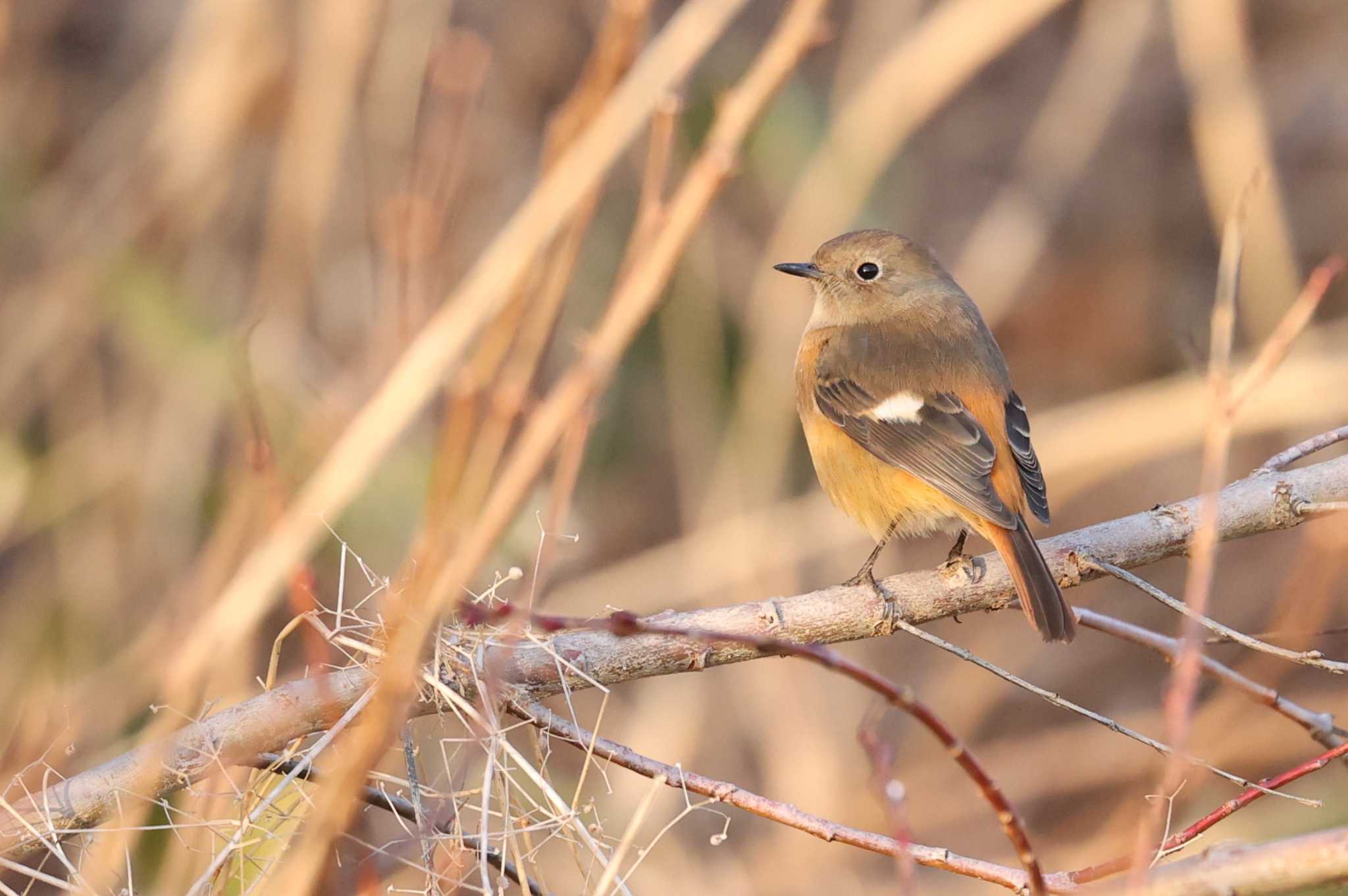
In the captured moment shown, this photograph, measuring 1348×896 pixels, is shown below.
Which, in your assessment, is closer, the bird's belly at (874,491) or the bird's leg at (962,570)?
the bird's leg at (962,570)

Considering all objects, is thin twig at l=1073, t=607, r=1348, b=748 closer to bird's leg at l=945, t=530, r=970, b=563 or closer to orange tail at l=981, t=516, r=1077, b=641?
orange tail at l=981, t=516, r=1077, b=641

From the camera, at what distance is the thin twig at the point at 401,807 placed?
73.2 inches

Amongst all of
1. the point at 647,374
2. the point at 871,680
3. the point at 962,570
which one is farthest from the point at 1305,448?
the point at 647,374

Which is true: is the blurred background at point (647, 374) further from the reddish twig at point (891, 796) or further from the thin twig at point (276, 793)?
the reddish twig at point (891, 796)

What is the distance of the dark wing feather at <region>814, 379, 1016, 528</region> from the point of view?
3217 mm

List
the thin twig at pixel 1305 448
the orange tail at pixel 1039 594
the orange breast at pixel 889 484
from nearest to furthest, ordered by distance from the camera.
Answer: the thin twig at pixel 1305 448
the orange tail at pixel 1039 594
the orange breast at pixel 889 484

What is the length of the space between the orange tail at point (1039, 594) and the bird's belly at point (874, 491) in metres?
0.52

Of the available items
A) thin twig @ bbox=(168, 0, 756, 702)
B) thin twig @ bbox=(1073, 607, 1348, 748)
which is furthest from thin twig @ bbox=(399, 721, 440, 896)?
thin twig @ bbox=(1073, 607, 1348, 748)

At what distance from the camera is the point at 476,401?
41.4 inches

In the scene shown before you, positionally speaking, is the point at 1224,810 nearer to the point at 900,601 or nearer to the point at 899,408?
the point at 900,601

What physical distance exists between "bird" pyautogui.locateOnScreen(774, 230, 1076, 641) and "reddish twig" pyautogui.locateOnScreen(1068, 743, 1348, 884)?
99 centimetres

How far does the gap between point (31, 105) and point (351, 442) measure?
11.9 feet

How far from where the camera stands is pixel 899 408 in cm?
357

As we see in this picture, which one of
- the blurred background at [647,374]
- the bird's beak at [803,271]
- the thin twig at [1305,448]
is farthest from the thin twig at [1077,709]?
the bird's beak at [803,271]
